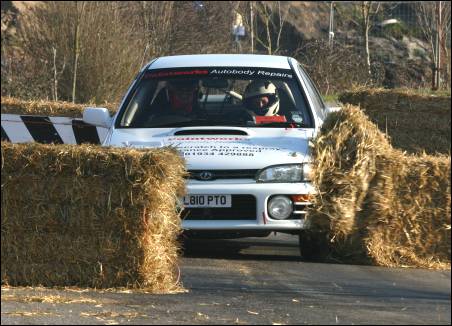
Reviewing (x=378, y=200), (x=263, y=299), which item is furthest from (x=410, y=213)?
(x=263, y=299)

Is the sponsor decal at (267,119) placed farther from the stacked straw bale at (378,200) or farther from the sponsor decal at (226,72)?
the stacked straw bale at (378,200)

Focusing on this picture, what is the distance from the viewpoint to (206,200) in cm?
829

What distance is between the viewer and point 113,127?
31.5 feet

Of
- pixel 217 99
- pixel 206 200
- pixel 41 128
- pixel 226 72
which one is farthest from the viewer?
pixel 41 128

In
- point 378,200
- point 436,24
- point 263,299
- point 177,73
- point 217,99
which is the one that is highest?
point 436,24

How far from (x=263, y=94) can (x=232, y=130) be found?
0.88 m

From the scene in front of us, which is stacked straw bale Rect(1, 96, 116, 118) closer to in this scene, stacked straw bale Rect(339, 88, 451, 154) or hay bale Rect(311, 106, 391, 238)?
stacked straw bale Rect(339, 88, 451, 154)

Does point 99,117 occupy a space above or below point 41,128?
above

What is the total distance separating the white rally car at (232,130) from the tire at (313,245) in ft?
0.10

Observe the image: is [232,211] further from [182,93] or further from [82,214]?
[182,93]

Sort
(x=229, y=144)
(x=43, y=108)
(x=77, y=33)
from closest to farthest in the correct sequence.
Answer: (x=229, y=144), (x=43, y=108), (x=77, y=33)

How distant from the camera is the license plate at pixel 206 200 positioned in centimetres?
829

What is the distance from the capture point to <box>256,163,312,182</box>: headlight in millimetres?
8406

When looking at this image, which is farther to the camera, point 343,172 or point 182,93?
point 182,93
